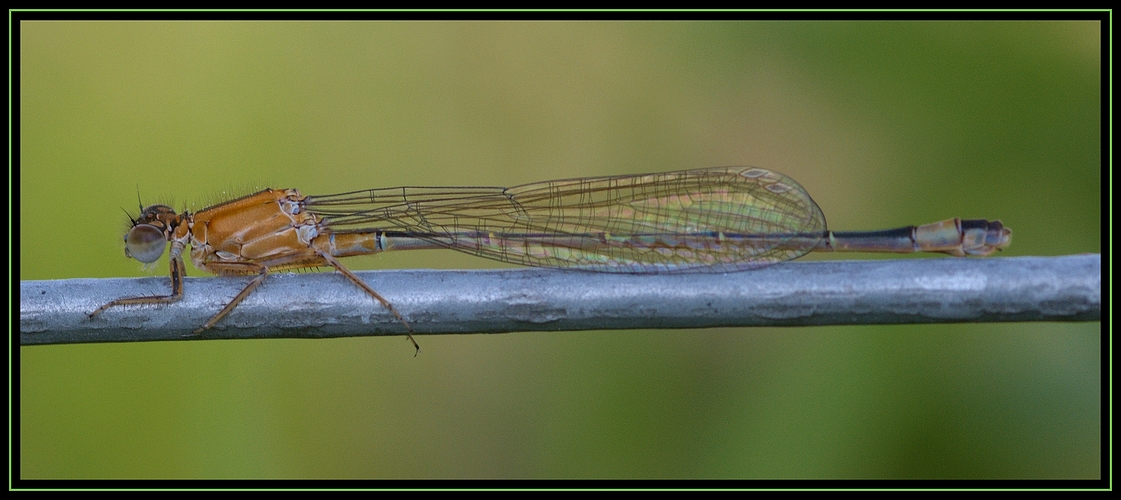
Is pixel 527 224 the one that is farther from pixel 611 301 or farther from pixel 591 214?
pixel 611 301

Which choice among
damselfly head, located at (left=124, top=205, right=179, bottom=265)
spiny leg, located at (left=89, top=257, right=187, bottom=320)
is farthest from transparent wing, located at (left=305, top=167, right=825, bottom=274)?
spiny leg, located at (left=89, top=257, right=187, bottom=320)

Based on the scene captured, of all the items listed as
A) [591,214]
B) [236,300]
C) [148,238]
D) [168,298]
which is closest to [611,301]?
[236,300]

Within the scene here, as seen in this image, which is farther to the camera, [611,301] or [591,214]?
[591,214]

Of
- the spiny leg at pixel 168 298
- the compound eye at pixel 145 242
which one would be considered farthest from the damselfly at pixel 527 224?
the spiny leg at pixel 168 298

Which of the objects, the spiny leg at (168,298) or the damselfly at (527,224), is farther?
the damselfly at (527,224)

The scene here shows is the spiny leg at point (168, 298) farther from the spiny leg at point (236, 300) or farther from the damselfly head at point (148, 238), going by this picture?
the damselfly head at point (148, 238)
